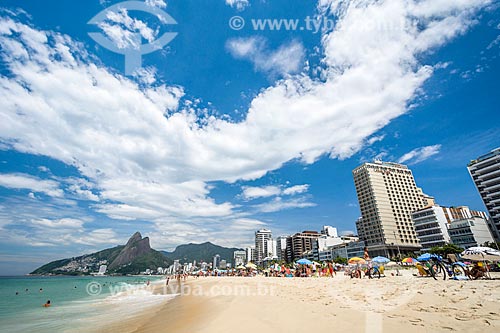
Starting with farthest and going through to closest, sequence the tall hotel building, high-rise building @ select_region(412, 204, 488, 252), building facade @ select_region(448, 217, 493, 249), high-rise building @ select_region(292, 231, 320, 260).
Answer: high-rise building @ select_region(292, 231, 320, 260), the tall hotel building, high-rise building @ select_region(412, 204, 488, 252), building facade @ select_region(448, 217, 493, 249)

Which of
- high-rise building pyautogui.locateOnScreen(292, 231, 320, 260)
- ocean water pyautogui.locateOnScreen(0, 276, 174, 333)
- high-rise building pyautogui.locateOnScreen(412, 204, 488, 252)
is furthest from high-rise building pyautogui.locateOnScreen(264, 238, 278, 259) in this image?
ocean water pyautogui.locateOnScreen(0, 276, 174, 333)

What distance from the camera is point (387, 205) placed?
297ft

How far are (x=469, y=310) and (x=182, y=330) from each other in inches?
308

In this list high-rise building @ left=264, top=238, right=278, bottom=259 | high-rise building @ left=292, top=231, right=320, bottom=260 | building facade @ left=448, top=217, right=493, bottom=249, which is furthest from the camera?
high-rise building @ left=264, top=238, right=278, bottom=259

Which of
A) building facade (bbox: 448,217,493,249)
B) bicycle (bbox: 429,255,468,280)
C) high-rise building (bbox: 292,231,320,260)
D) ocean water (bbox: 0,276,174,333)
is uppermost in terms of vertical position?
high-rise building (bbox: 292,231,320,260)

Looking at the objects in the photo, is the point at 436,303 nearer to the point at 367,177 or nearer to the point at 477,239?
the point at 477,239

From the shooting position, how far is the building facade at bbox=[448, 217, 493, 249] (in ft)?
200

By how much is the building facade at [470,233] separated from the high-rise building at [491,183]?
227 cm

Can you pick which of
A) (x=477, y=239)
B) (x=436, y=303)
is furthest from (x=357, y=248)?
(x=436, y=303)

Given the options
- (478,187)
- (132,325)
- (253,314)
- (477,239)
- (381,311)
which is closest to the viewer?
(381,311)

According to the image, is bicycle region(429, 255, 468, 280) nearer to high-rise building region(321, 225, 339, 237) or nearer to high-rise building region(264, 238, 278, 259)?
high-rise building region(321, 225, 339, 237)

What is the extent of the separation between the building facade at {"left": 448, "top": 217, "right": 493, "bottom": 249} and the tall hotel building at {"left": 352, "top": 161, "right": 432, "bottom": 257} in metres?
16.8

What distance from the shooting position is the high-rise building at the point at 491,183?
2422 inches

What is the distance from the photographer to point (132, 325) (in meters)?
9.77
